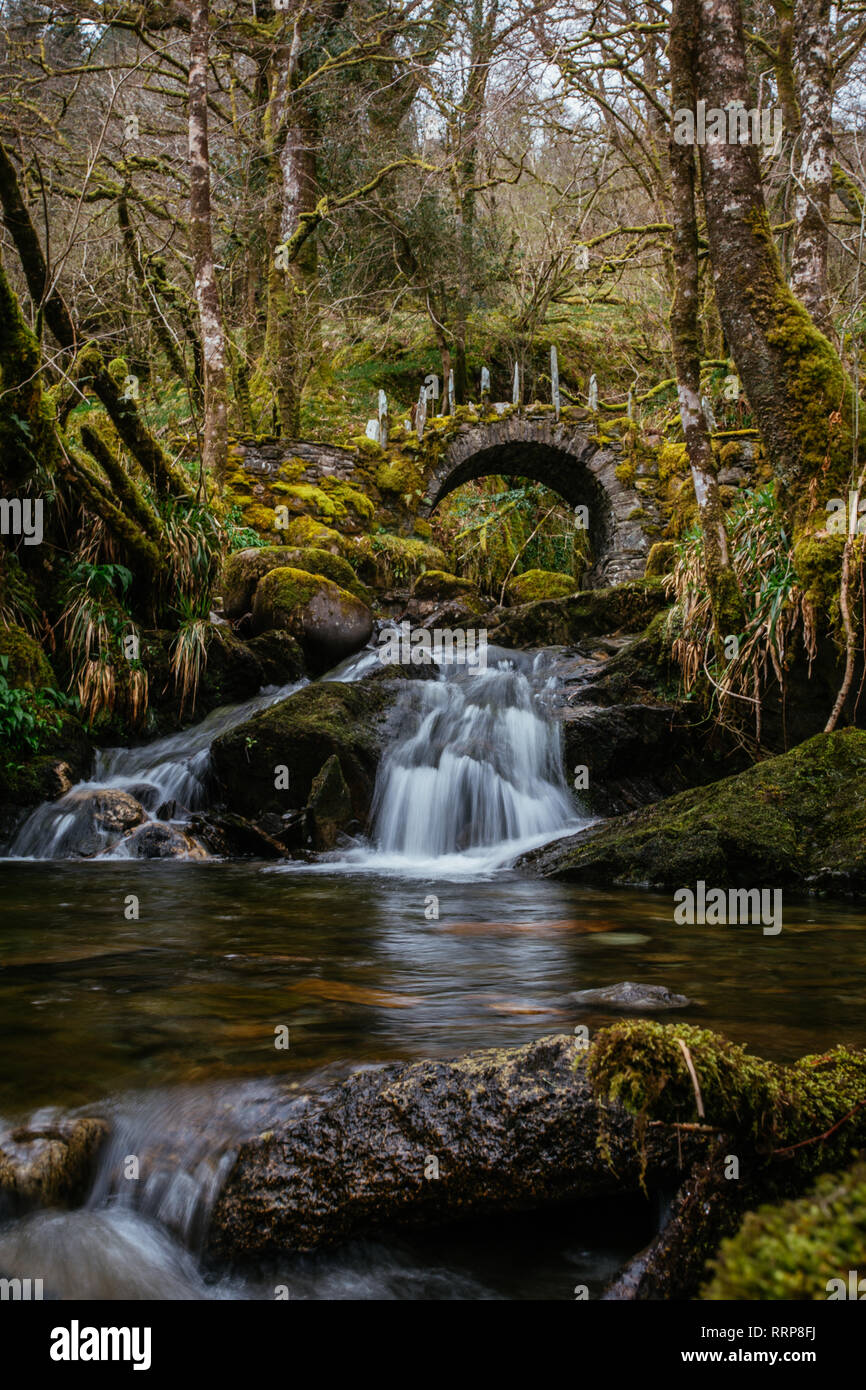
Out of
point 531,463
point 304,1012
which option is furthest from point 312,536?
point 304,1012

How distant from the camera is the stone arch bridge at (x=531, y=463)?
15.0 m

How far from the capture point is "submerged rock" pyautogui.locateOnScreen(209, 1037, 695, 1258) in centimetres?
172

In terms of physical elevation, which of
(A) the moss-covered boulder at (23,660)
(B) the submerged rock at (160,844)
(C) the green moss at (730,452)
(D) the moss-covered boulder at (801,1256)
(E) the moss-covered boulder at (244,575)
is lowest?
(B) the submerged rock at (160,844)

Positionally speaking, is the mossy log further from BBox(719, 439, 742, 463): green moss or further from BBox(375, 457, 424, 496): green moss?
BBox(375, 457, 424, 496): green moss

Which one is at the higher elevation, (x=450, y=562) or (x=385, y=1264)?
(x=450, y=562)

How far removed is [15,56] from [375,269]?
26.7 ft

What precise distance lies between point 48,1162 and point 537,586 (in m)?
14.6

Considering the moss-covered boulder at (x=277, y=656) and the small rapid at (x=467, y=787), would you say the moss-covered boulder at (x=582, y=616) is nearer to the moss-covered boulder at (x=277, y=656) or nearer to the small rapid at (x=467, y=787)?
the small rapid at (x=467, y=787)

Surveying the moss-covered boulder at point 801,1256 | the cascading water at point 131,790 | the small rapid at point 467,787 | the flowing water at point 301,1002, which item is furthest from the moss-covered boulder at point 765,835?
the moss-covered boulder at point 801,1256

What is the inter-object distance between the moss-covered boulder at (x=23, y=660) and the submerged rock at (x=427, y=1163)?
5.92 metres

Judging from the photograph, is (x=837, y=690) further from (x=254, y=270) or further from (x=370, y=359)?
(x=370, y=359)

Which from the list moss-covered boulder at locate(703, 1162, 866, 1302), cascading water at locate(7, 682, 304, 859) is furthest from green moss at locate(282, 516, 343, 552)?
moss-covered boulder at locate(703, 1162, 866, 1302)
